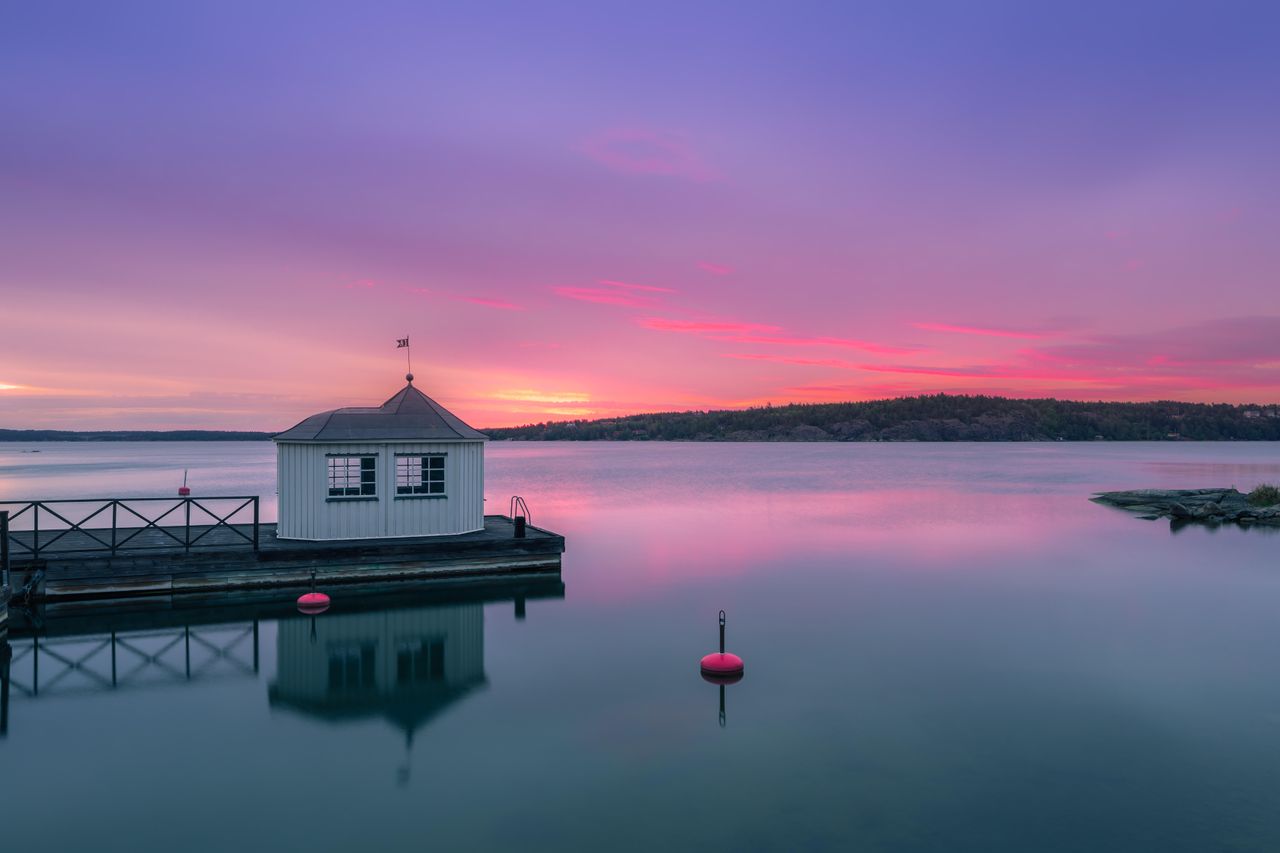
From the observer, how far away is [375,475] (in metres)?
20.3

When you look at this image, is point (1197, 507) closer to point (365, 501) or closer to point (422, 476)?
point (422, 476)

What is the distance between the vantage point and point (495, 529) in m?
23.6

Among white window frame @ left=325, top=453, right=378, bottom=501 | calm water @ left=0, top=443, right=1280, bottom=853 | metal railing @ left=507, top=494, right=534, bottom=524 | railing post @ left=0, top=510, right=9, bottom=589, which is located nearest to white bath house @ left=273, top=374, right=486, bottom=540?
white window frame @ left=325, top=453, right=378, bottom=501

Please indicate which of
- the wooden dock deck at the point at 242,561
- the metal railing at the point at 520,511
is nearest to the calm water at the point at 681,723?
the wooden dock deck at the point at 242,561

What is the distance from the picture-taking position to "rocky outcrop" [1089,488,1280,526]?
38.3 metres

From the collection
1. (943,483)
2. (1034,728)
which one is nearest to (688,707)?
(1034,728)

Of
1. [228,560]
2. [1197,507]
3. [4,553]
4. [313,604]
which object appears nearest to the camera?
[4,553]

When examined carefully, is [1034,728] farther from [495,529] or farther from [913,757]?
[495,529]

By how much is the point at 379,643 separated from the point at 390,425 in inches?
253

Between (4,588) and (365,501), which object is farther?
(365,501)

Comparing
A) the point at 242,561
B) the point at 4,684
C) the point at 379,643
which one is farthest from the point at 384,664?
the point at 4,684

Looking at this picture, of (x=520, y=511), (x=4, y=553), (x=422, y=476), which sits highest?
(x=422, y=476)

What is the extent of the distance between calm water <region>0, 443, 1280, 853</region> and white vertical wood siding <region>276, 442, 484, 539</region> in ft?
7.36

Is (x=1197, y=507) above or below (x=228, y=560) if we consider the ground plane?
below
